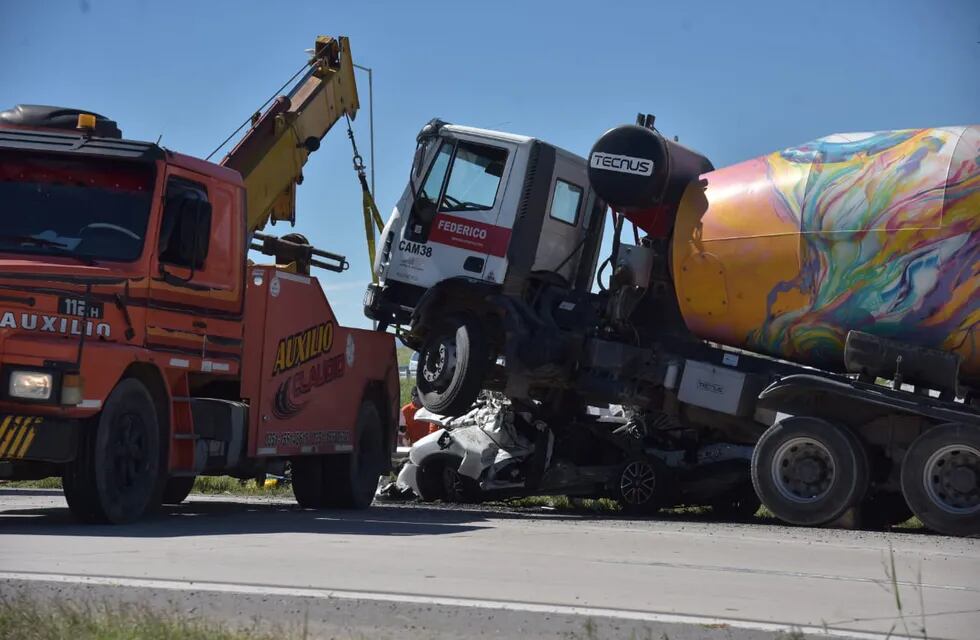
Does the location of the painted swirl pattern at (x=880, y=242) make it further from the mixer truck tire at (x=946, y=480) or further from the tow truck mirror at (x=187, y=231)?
the tow truck mirror at (x=187, y=231)

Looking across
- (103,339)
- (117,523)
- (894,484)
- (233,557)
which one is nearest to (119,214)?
(103,339)

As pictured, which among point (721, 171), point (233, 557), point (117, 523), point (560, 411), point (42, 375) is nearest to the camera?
point (233, 557)

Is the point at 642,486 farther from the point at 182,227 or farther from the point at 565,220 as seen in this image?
the point at 182,227

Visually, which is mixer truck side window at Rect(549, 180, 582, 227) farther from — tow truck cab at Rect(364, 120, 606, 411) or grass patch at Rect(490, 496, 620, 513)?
grass patch at Rect(490, 496, 620, 513)

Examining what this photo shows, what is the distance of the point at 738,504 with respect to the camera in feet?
53.8

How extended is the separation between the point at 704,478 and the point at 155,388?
6.42 meters

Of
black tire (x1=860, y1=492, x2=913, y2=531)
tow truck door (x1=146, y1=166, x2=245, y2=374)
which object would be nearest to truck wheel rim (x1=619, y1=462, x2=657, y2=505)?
black tire (x1=860, y1=492, x2=913, y2=531)

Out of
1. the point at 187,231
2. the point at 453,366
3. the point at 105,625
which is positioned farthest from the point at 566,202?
the point at 105,625

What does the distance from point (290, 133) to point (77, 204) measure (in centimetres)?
688

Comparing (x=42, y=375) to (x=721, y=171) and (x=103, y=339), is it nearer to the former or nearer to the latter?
(x=103, y=339)

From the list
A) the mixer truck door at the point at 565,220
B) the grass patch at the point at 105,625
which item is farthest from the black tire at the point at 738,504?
the grass patch at the point at 105,625

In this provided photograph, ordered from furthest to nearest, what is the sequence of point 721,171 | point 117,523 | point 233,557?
1. point 721,171
2. point 117,523
3. point 233,557

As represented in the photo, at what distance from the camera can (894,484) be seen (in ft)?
44.4

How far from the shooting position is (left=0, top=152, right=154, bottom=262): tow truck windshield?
36.1 feet
